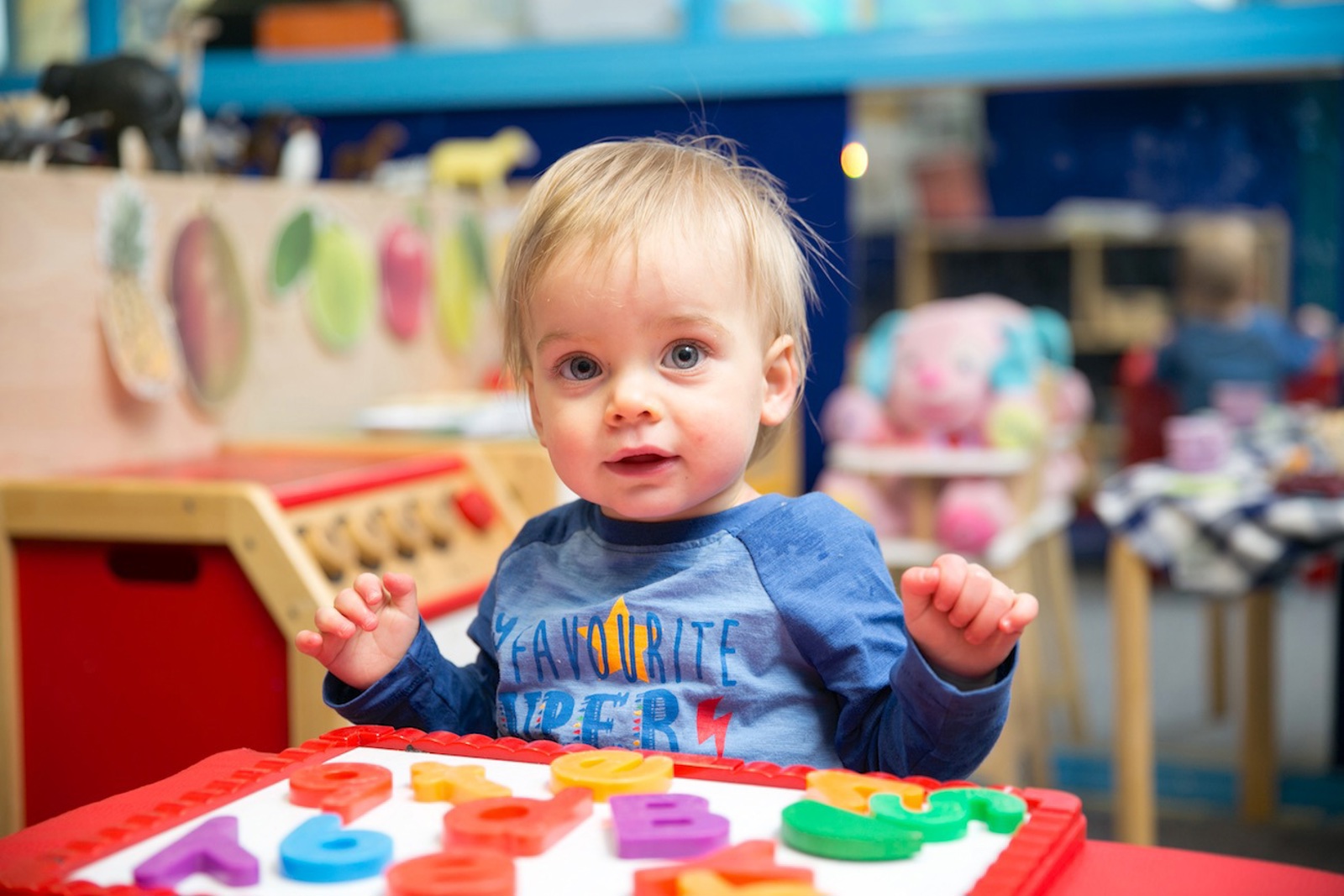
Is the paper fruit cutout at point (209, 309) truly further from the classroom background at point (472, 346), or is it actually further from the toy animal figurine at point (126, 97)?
the toy animal figurine at point (126, 97)

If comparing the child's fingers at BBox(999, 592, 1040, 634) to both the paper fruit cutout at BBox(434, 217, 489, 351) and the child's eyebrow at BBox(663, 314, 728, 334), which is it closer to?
the child's eyebrow at BBox(663, 314, 728, 334)

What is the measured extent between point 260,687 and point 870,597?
0.83 meters

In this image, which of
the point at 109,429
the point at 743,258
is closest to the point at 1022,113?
the point at 109,429

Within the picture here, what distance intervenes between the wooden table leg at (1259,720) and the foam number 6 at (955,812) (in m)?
2.39

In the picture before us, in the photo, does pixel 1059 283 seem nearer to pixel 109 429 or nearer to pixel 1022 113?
pixel 1022 113

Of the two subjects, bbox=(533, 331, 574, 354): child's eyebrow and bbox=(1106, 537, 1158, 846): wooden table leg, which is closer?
bbox=(533, 331, 574, 354): child's eyebrow

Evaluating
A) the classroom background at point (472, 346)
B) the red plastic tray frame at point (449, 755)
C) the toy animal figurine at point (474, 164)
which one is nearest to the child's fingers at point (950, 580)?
the red plastic tray frame at point (449, 755)

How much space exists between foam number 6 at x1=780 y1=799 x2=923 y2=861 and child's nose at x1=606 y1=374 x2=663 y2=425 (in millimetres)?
312

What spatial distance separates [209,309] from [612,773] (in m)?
1.38

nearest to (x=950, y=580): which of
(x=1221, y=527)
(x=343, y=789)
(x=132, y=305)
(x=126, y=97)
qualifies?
(x=343, y=789)

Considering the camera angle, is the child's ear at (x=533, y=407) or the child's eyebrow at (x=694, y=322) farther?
the child's ear at (x=533, y=407)

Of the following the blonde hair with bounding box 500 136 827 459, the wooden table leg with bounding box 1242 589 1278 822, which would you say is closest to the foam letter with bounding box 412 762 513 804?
the blonde hair with bounding box 500 136 827 459

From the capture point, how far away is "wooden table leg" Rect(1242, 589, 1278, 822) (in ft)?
9.47

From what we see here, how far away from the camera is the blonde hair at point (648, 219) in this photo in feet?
3.12
